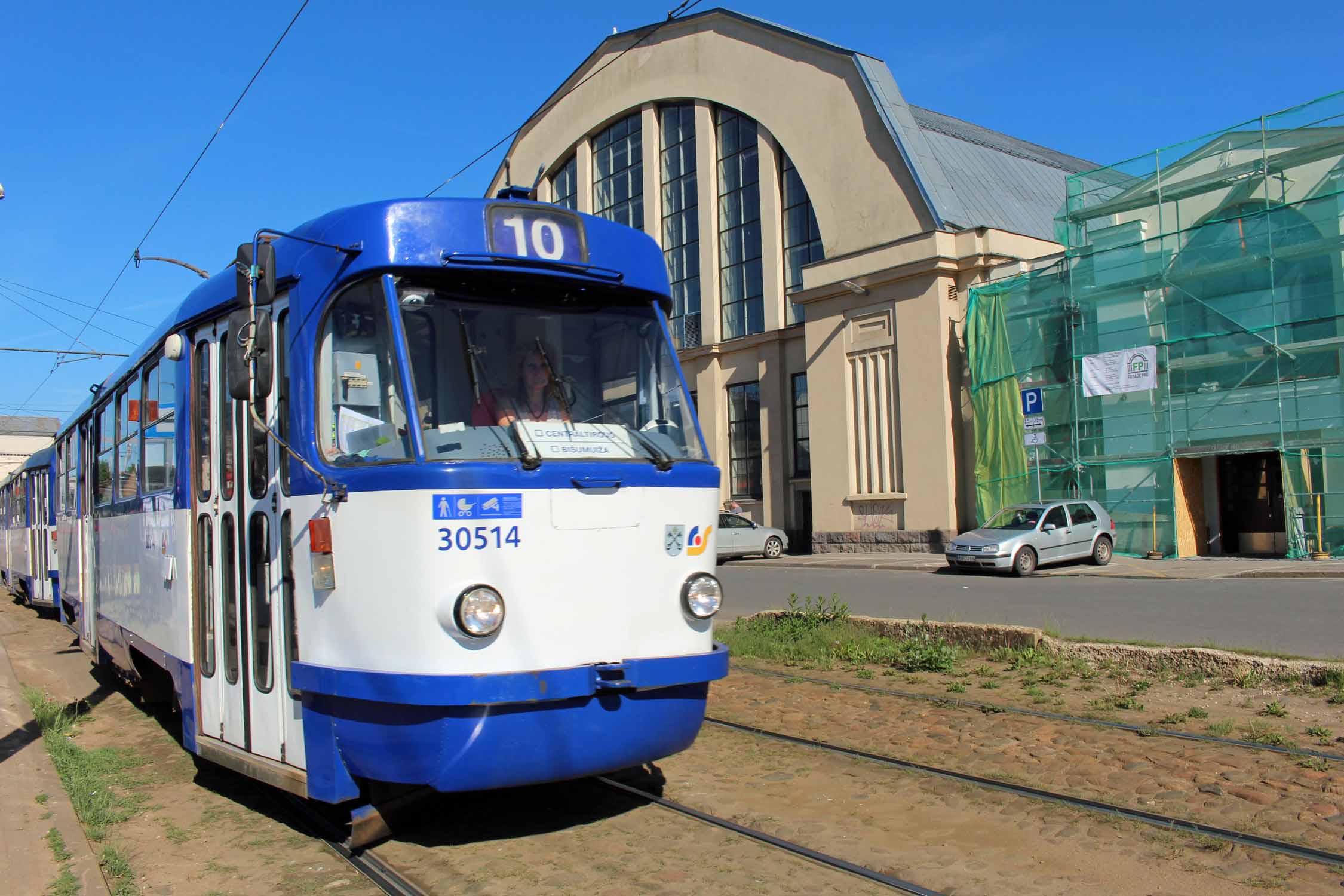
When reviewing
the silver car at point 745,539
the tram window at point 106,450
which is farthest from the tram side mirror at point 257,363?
the silver car at point 745,539

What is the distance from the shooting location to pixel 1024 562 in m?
22.6

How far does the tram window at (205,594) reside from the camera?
6.38 m

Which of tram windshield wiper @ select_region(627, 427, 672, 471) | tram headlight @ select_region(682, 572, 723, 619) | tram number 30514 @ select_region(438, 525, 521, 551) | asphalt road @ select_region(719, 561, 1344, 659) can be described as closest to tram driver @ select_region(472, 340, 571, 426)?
tram windshield wiper @ select_region(627, 427, 672, 471)

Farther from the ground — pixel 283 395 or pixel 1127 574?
pixel 283 395

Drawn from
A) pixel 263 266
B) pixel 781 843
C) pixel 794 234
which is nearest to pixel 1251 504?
pixel 794 234

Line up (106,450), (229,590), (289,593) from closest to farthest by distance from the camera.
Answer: (289,593)
(229,590)
(106,450)

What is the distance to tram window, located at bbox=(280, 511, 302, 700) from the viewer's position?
17.5ft

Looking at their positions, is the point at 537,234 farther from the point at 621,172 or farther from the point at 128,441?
the point at 621,172

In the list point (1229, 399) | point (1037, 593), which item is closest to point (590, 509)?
point (1037, 593)

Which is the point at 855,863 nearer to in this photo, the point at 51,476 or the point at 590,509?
the point at 590,509

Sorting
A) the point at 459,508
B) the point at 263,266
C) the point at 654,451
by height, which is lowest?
the point at 459,508

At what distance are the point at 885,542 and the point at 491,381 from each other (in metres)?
27.3

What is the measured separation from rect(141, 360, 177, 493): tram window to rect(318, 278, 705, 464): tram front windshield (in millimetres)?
2536

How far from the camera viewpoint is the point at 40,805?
6.41 meters
